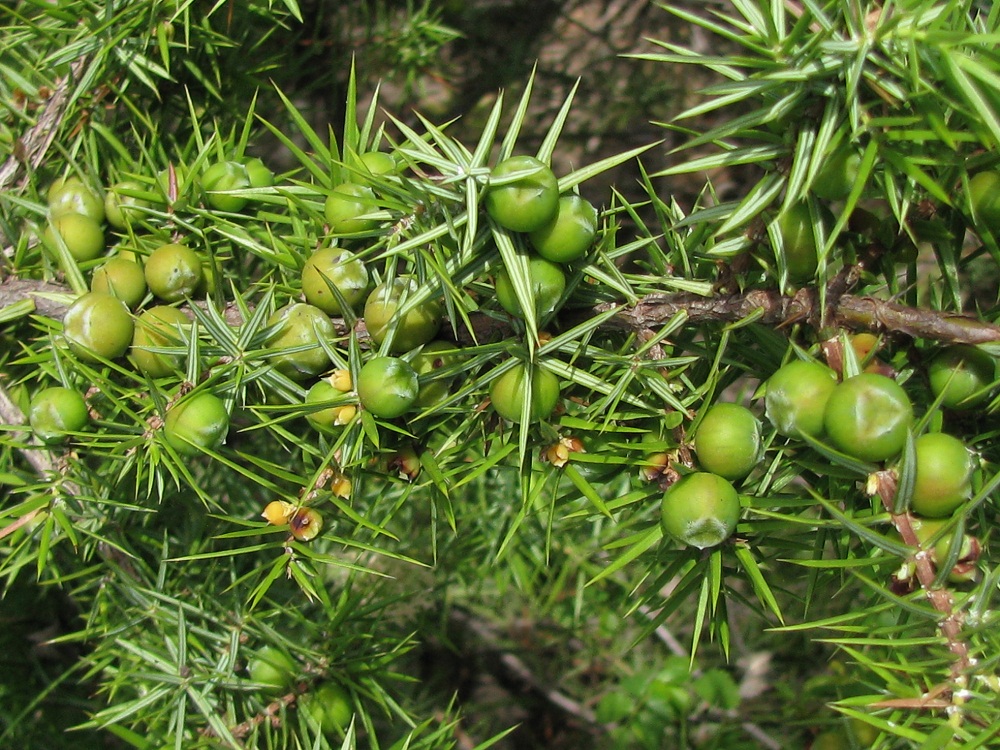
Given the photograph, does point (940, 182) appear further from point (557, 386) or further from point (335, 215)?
point (335, 215)

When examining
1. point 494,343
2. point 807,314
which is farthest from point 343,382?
point 807,314

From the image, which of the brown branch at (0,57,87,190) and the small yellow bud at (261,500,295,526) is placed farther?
the brown branch at (0,57,87,190)

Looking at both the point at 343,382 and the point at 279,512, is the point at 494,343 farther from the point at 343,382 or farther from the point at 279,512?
the point at 279,512

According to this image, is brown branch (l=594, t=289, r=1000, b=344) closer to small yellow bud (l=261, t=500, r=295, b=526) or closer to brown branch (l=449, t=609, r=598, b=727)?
small yellow bud (l=261, t=500, r=295, b=526)

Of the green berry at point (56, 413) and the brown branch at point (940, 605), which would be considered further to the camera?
the green berry at point (56, 413)

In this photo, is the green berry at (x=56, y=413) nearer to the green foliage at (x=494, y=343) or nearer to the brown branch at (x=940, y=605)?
the green foliage at (x=494, y=343)

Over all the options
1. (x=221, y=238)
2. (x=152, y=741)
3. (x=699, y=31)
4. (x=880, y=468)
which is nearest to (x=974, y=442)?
(x=880, y=468)

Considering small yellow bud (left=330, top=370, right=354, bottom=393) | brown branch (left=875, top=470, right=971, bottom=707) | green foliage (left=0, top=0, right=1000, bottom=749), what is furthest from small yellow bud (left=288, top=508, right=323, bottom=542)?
brown branch (left=875, top=470, right=971, bottom=707)

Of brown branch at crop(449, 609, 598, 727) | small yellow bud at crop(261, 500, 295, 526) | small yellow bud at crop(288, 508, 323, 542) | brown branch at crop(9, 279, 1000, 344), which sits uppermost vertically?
brown branch at crop(9, 279, 1000, 344)

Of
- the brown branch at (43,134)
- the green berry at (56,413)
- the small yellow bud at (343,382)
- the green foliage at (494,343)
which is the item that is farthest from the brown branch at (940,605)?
the brown branch at (43,134)
